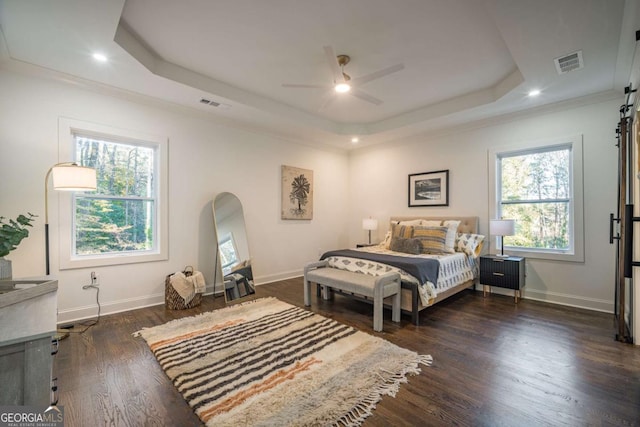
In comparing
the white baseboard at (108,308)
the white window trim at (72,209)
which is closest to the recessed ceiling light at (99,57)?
the white window trim at (72,209)

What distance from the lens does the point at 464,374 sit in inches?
82.5

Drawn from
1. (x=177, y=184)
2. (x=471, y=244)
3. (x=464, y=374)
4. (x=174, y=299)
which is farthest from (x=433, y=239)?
(x=177, y=184)

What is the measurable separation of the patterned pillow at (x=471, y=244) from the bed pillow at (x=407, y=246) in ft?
2.24

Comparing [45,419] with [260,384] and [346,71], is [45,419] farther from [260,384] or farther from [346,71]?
[346,71]

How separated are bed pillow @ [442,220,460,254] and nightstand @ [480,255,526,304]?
0.42 m

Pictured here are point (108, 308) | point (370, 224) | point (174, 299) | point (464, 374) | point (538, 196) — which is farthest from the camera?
point (370, 224)

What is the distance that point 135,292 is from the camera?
3580 mm

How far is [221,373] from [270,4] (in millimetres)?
2943

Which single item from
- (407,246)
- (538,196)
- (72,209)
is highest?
(538,196)

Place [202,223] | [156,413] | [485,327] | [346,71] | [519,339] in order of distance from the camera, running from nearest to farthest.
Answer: [156,413] → [519,339] → [485,327] → [346,71] → [202,223]

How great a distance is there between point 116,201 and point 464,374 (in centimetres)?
418

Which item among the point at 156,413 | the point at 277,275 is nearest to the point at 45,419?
the point at 156,413

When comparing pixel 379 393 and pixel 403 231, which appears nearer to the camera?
pixel 379 393

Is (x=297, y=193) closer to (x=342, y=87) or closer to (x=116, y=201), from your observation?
(x=342, y=87)
